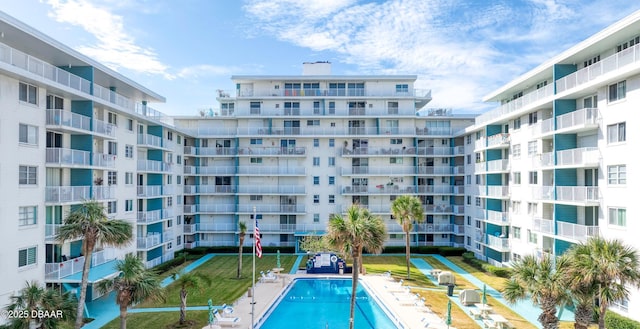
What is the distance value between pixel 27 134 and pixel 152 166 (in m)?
15.6

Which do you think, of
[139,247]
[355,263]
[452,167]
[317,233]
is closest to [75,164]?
[139,247]

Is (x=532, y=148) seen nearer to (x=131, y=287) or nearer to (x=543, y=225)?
(x=543, y=225)

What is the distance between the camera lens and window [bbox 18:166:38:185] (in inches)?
908

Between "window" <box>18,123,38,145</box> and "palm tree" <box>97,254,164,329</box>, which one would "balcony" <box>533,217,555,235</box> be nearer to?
"palm tree" <box>97,254,164,329</box>

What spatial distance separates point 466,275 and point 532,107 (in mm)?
15557

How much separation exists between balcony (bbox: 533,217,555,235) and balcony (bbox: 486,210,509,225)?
556 centimetres

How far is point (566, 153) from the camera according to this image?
27.9 meters

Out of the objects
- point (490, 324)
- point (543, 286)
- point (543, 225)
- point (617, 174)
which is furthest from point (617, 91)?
point (490, 324)

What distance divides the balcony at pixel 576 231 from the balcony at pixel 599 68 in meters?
9.15

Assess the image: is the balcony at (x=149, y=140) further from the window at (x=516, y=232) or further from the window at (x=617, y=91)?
the window at (x=617, y=91)

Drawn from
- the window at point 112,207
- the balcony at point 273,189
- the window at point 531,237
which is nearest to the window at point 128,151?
the window at point 112,207

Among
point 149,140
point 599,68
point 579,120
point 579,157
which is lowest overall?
point 579,157

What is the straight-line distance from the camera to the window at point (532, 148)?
32934 mm

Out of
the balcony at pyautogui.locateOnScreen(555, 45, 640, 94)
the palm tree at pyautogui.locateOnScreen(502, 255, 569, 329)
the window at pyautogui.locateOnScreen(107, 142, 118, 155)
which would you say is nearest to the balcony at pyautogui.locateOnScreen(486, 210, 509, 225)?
the balcony at pyautogui.locateOnScreen(555, 45, 640, 94)
